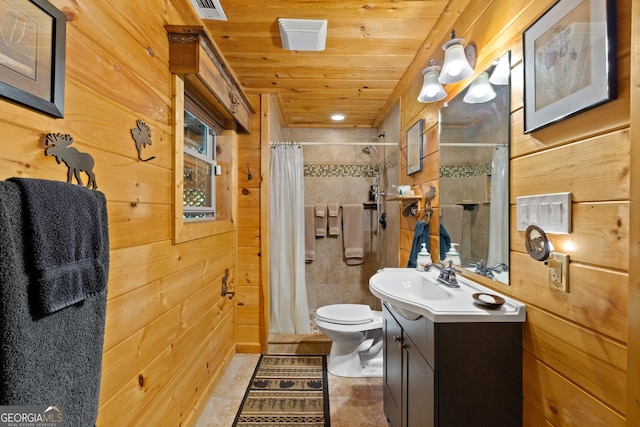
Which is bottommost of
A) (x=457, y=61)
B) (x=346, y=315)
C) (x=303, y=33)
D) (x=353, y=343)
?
(x=353, y=343)

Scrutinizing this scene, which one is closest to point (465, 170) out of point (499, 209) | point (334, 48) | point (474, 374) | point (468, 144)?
point (468, 144)

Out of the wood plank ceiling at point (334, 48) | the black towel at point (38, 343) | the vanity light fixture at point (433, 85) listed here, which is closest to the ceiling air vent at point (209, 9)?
the wood plank ceiling at point (334, 48)

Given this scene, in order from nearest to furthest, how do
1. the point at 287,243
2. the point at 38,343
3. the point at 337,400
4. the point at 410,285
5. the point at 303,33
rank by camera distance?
the point at 38,343 < the point at 410,285 < the point at 303,33 < the point at 337,400 < the point at 287,243

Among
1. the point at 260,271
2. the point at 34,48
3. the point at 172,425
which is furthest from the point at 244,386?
the point at 34,48

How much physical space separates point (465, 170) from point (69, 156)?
1569 mm

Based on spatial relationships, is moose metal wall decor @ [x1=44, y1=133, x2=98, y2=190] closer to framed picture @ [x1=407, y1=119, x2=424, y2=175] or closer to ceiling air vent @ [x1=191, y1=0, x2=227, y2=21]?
ceiling air vent @ [x1=191, y1=0, x2=227, y2=21]

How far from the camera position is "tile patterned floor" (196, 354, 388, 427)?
1.66 metres

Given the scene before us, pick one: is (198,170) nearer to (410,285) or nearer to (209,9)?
(209,9)

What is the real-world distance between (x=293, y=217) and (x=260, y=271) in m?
0.57

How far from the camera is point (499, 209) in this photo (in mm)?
1130

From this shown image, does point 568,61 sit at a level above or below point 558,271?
above

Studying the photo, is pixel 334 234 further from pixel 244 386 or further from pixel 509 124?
pixel 509 124

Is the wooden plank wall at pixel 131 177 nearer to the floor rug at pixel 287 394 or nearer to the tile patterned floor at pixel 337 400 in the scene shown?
the tile patterned floor at pixel 337 400

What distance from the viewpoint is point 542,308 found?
35.8 inches
